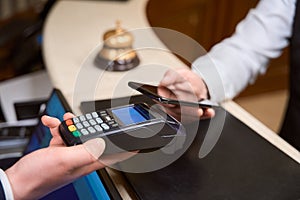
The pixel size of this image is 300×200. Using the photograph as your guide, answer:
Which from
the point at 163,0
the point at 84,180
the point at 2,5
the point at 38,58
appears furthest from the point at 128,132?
the point at 2,5

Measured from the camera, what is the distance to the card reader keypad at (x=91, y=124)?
59cm

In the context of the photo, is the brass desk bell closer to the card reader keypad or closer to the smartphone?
the smartphone

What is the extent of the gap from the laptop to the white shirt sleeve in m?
0.28

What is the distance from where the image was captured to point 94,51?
108cm

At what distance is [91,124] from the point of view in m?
0.61

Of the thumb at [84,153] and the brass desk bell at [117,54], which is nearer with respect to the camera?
the thumb at [84,153]

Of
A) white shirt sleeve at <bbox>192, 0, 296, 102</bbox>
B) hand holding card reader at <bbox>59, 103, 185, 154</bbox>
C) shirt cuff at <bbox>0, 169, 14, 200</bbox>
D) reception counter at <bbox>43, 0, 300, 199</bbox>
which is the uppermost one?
hand holding card reader at <bbox>59, 103, 185, 154</bbox>

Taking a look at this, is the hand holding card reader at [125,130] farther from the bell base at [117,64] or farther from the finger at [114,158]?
the bell base at [117,64]

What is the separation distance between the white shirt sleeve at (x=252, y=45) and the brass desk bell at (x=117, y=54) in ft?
0.52

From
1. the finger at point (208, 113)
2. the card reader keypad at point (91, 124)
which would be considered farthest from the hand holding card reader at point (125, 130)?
the finger at point (208, 113)

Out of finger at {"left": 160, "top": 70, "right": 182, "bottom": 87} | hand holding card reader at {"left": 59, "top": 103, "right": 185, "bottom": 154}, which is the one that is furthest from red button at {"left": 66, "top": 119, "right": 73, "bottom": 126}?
finger at {"left": 160, "top": 70, "right": 182, "bottom": 87}

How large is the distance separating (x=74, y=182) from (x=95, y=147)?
0.55ft

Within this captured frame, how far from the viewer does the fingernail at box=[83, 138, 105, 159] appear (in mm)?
555

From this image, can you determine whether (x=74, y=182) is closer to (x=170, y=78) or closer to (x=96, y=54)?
(x=170, y=78)
